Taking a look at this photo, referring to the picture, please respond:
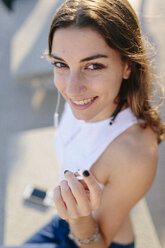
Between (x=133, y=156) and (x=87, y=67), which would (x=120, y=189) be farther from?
(x=87, y=67)

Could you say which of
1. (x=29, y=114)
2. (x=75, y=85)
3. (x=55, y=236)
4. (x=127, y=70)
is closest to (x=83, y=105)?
(x=75, y=85)

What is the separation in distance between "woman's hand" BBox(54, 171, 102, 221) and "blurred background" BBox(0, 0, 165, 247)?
938 mm

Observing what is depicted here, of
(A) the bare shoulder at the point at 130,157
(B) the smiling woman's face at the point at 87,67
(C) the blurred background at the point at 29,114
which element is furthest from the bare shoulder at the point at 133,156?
(C) the blurred background at the point at 29,114

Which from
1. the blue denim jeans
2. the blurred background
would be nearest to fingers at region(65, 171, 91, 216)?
the blue denim jeans

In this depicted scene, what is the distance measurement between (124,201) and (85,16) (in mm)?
736

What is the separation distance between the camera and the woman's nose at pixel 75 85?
989 millimetres

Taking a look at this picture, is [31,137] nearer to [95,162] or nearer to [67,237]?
[67,237]

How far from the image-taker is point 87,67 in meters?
0.98

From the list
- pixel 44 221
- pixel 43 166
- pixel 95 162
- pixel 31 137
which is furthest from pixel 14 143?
pixel 95 162

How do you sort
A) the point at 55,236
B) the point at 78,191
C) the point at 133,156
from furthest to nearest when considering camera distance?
the point at 55,236 → the point at 133,156 → the point at 78,191

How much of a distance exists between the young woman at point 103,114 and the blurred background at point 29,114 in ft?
1.58

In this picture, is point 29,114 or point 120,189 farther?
point 29,114

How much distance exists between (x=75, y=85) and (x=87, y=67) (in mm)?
79

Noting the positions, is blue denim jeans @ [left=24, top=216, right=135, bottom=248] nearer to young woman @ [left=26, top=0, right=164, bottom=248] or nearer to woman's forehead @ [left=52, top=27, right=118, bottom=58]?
young woman @ [left=26, top=0, right=164, bottom=248]
